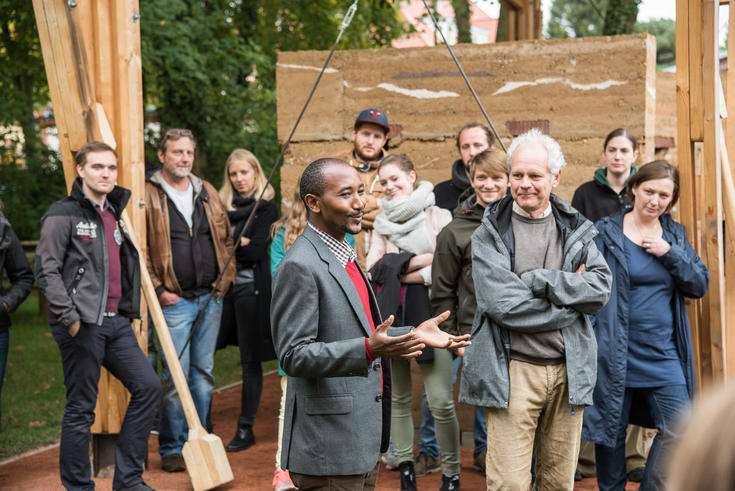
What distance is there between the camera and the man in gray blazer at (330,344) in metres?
2.89

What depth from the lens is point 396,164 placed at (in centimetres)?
538

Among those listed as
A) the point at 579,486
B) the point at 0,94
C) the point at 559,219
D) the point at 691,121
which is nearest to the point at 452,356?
the point at 579,486

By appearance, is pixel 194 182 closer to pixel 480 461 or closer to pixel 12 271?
pixel 12 271

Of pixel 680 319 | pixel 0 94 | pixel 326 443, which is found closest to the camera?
pixel 326 443

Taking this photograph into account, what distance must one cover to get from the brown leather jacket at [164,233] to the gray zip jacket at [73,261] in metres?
0.84

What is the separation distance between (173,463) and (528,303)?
10.6 feet

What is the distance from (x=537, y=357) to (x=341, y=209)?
4.39ft

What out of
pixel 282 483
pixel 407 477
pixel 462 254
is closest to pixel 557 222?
pixel 462 254

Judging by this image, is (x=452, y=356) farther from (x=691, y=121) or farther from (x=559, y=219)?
(x=691, y=121)

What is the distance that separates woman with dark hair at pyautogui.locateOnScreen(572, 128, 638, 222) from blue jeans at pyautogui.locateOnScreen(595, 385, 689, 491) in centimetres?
156

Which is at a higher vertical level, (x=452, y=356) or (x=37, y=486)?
(x=452, y=356)

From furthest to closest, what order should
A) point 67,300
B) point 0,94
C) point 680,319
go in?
point 0,94
point 67,300
point 680,319

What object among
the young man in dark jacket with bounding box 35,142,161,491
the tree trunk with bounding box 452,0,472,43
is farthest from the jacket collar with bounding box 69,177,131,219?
the tree trunk with bounding box 452,0,472,43

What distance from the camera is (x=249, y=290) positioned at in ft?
21.7
